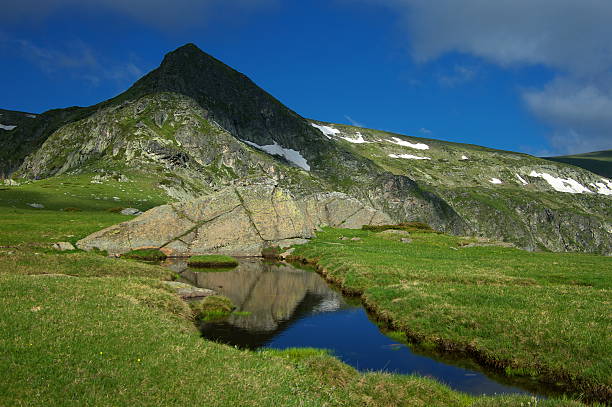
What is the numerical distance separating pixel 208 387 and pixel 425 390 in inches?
307

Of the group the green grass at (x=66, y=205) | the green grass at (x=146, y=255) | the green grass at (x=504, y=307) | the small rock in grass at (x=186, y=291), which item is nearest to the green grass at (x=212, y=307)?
the small rock in grass at (x=186, y=291)

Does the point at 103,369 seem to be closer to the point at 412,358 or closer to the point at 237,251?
the point at 412,358

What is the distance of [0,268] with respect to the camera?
1117 inches

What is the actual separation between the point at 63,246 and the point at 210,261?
1648cm

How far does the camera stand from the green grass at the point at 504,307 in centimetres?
1692

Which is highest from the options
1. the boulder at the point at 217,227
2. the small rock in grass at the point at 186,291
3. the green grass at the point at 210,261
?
the boulder at the point at 217,227

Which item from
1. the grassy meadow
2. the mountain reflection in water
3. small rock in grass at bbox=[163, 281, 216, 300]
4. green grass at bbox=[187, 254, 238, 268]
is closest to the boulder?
green grass at bbox=[187, 254, 238, 268]

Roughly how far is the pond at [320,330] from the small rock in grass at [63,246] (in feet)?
50.3

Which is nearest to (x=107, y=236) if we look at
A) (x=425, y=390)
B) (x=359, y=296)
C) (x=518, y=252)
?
(x=359, y=296)

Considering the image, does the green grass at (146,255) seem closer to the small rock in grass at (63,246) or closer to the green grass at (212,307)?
the small rock in grass at (63,246)

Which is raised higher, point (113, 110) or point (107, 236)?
point (113, 110)

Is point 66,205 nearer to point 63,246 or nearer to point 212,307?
point 63,246

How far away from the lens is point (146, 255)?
4991 centimetres

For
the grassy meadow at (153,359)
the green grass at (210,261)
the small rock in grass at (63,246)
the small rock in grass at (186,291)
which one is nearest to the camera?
the grassy meadow at (153,359)
